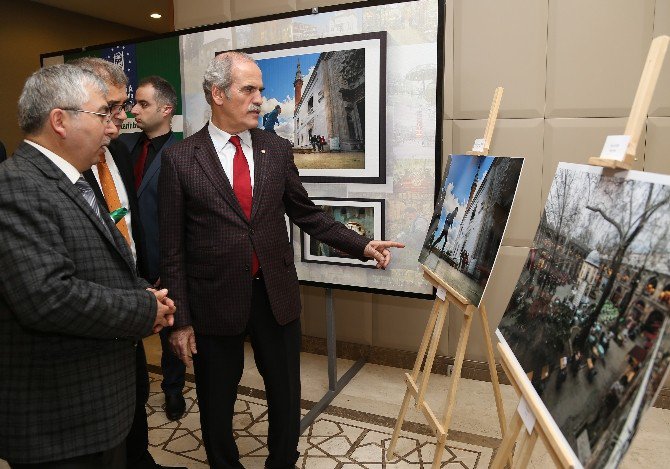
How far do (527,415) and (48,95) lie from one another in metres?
1.43

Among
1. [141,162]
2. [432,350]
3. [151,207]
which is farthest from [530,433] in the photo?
[141,162]

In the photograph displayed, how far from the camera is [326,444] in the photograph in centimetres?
246

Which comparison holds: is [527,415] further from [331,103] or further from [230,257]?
[331,103]

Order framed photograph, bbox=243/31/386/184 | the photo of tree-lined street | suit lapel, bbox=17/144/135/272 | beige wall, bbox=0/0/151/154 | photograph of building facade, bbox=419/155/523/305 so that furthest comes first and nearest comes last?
beige wall, bbox=0/0/151/154, framed photograph, bbox=243/31/386/184, photograph of building facade, bbox=419/155/523/305, suit lapel, bbox=17/144/135/272, the photo of tree-lined street

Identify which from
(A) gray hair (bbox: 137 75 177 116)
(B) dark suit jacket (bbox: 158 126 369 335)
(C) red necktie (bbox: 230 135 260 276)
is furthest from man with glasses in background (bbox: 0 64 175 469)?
(A) gray hair (bbox: 137 75 177 116)

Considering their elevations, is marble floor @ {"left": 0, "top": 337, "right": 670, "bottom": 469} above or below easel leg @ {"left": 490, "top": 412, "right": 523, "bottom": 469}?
below

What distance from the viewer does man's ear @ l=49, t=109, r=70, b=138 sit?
131 centimetres

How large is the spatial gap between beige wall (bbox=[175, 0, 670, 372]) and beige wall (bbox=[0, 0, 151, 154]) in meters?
4.75

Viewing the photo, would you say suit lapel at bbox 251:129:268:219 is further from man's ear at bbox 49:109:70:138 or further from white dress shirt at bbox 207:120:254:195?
man's ear at bbox 49:109:70:138

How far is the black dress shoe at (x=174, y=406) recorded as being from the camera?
2.74 metres

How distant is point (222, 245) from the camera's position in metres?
1.87

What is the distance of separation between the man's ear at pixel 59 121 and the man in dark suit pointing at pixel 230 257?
541 millimetres

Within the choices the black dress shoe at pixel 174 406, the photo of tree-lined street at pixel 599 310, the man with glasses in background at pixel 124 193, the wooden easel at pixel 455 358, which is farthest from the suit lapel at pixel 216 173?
the black dress shoe at pixel 174 406

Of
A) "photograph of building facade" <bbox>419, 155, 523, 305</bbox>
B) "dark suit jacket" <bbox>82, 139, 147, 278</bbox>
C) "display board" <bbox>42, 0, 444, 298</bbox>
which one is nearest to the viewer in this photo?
"photograph of building facade" <bbox>419, 155, 523, 305</bbox>
